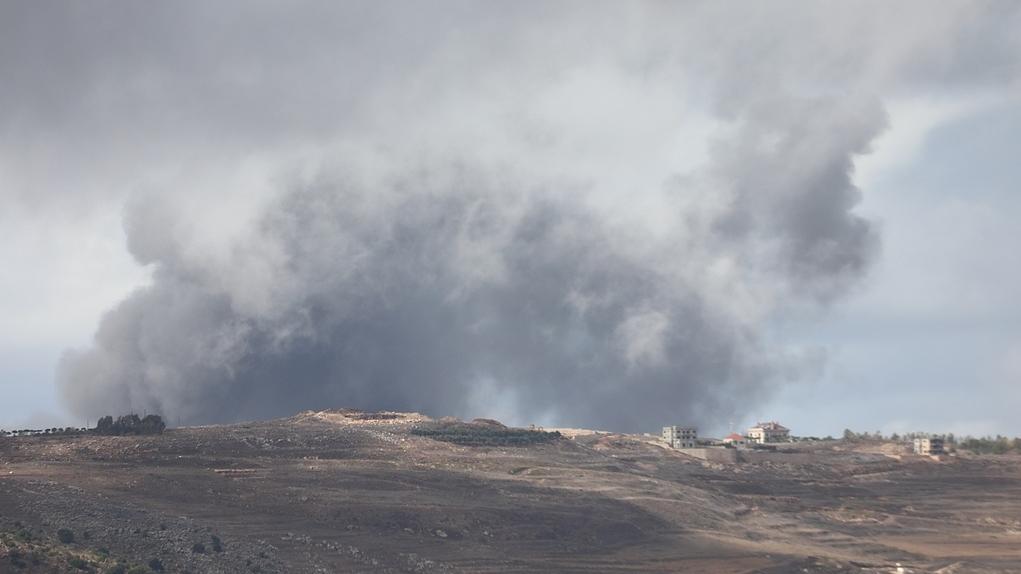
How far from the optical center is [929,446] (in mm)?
168750

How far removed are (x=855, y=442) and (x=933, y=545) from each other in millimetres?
71404

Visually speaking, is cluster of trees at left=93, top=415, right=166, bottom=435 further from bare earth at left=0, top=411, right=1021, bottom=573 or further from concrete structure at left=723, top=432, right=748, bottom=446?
concrete structure at left=723, top=432, right=748, bottom=446

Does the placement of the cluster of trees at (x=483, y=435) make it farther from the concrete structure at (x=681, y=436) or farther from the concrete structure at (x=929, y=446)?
the concrete structure at (x=929, y=446)

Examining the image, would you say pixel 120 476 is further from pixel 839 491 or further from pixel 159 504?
pixel 839 491

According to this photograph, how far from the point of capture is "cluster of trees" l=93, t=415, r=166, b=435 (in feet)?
377

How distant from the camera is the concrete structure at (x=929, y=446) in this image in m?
168

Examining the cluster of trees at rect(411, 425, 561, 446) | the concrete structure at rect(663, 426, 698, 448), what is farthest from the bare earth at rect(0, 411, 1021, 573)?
the concrete structure at rect(663, 426, 698, 448)

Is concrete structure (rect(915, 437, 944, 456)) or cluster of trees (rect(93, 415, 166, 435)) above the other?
concrete structure (rect(915, 437, 944, 456))

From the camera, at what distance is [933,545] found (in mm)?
110625

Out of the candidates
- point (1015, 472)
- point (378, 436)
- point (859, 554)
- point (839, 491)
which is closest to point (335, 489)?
point (378, 436)

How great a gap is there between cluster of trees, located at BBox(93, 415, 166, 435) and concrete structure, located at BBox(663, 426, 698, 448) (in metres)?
72.1

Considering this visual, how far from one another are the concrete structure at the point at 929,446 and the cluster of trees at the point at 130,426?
102486mm

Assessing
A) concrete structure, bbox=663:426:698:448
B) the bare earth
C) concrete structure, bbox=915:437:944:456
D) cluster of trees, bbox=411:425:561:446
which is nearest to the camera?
the bare earth

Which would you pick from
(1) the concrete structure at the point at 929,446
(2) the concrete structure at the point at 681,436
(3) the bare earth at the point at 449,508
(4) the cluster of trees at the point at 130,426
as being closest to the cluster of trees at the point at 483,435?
(3) the bare earth at the point at 449,508
